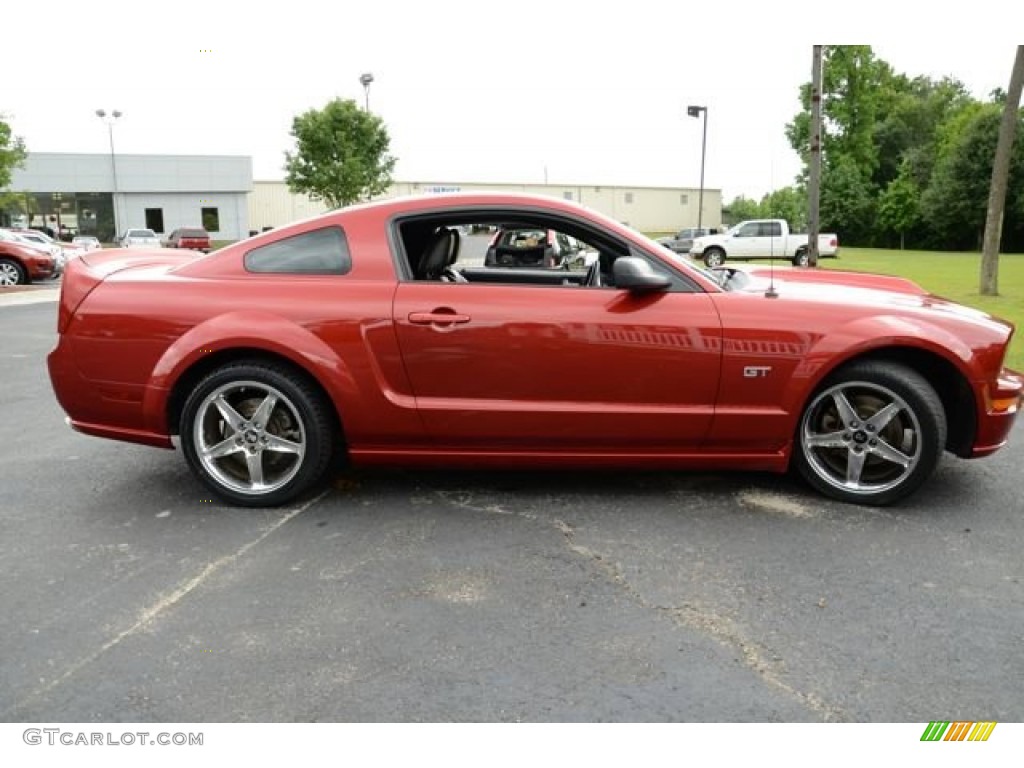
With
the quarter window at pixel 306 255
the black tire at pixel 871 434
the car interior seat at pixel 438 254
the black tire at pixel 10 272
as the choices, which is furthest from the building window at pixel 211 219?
the black tire at pixel 871 434

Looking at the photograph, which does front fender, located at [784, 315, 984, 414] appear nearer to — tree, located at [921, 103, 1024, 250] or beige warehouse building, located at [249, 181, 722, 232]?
tree, located at [921, 103, 1024, 250]

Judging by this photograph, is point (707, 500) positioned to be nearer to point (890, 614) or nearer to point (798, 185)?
point (890, 614)

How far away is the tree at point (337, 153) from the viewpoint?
35.8 meters

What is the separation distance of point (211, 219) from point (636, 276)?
52447 millimetres

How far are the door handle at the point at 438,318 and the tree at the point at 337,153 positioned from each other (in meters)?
33.5

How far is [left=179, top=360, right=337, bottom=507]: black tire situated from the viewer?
12.1 ft

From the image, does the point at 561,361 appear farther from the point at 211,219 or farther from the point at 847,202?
the point at 847,202

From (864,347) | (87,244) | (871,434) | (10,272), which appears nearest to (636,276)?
(864,347)

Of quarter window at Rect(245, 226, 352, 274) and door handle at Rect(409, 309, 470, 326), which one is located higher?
quarter window at Rect(245, 226, 352, 274)

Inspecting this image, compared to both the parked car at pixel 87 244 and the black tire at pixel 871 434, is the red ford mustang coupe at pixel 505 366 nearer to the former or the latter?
the black tire at pixel 871 434

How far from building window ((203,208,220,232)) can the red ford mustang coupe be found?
51067mm

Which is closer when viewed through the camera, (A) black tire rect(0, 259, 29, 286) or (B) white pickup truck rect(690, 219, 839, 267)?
(A) black tire rect(0, 259, 29, 286)

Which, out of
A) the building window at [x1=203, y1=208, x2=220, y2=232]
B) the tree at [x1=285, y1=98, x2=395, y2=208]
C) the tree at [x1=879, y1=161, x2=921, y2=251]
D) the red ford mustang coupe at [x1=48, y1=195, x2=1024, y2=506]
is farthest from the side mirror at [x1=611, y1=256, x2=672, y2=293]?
the tree at [x1=879, y1=161, x2=921, y2=251]

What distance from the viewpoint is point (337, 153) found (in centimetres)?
3631
